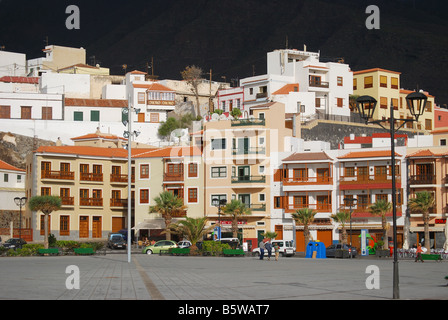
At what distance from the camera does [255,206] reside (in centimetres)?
7944

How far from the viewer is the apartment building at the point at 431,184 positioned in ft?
235

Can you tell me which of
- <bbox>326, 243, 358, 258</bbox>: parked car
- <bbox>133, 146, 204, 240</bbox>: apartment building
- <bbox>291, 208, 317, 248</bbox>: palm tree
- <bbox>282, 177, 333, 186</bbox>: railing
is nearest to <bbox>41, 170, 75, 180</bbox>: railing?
<bbox>133, 146, 204, 240</bbox>: apartment building

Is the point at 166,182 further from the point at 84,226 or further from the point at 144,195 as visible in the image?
the point at 84,226

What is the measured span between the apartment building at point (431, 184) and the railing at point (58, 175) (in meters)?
34.8

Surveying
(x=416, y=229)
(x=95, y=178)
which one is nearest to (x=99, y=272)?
(x=416, y=229)

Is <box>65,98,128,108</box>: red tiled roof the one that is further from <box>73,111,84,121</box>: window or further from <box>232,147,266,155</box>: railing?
<box>232,147,266,155</box>: railing

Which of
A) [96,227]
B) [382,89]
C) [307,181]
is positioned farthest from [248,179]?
[382,89]

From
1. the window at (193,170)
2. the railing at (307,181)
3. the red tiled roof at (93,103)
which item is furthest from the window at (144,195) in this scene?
the red tiled roof at (93,103)

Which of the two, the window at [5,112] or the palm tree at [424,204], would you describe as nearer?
the palm tree at [424,204]

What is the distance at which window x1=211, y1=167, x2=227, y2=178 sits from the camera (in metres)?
80.9

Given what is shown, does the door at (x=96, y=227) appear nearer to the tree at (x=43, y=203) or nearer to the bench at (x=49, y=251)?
the tree at (x=43, y=203)

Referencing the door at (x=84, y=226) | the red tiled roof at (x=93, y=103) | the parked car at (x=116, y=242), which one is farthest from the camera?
the red tiled roof at (x=93, y=103)
